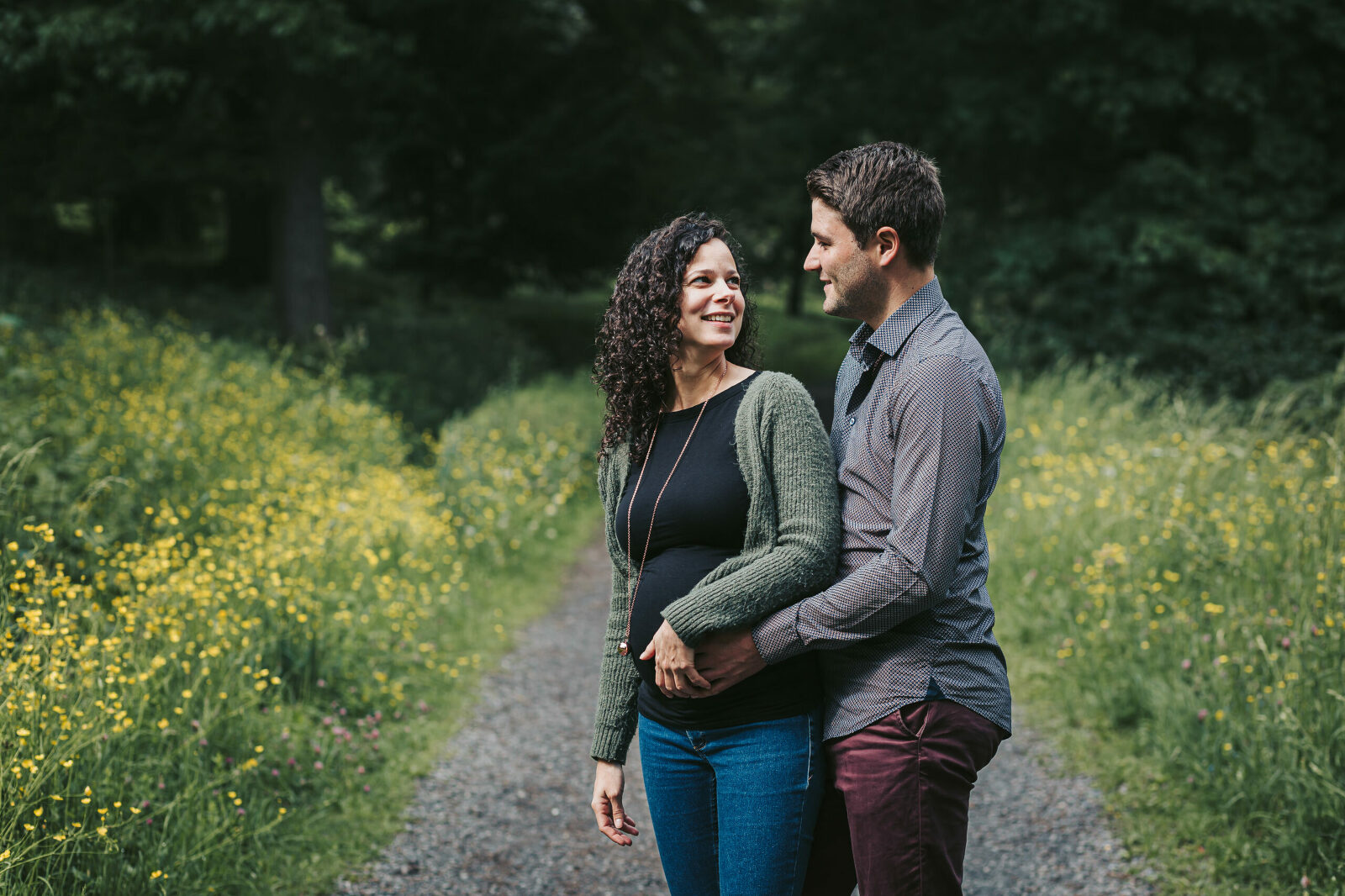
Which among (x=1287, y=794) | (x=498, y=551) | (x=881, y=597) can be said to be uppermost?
(x=881, y=597)

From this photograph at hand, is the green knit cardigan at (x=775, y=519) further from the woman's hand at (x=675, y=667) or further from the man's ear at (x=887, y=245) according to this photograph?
the man's ear at (x=887, y=245)

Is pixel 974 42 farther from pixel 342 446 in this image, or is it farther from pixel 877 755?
pixel 877 755

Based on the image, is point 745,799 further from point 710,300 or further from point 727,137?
point 727,137

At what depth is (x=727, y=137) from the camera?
1759cm

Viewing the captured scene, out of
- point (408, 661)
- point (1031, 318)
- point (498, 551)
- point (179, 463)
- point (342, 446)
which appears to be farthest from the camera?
point (1031, 318)

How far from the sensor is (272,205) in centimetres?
1342

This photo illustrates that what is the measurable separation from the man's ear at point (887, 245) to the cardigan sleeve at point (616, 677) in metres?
0.74

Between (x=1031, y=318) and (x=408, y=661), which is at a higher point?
(x=1031, y=318)

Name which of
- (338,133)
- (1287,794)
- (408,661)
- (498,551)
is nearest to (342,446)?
(498,551)

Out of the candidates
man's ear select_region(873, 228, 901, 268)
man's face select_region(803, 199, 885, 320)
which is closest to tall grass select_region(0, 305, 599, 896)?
man's face select_region(803, 199, 885, 320)

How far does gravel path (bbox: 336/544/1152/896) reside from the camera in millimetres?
3662

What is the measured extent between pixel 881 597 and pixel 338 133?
15.5 metres

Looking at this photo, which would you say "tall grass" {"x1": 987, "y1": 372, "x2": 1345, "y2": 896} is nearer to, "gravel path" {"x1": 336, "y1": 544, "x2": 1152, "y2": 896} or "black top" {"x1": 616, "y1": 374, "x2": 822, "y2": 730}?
"gravel path" {"x1": 336, "y1": 544, "x2": 1152, "y2": 896}

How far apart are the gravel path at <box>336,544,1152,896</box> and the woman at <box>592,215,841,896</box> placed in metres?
1.60
